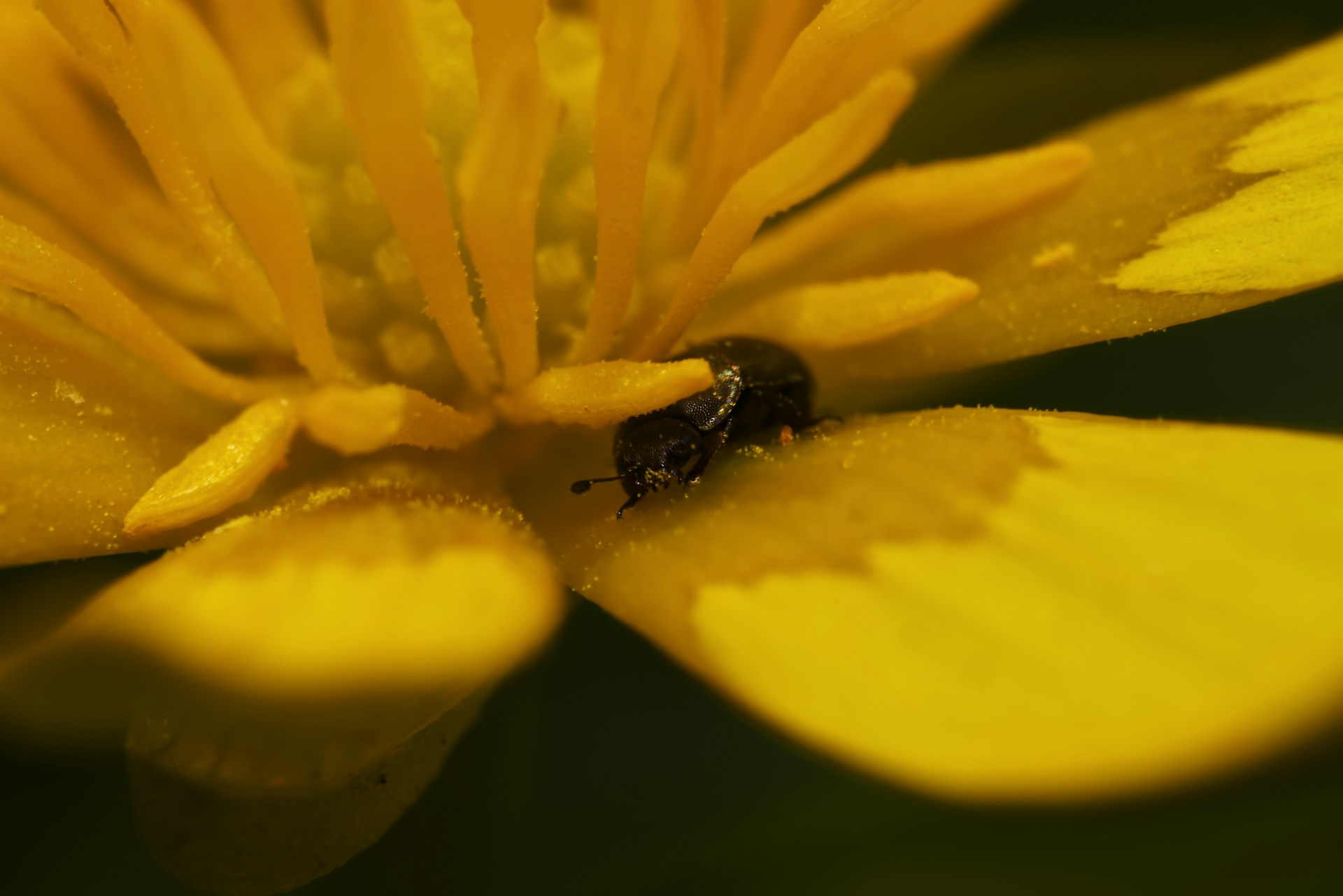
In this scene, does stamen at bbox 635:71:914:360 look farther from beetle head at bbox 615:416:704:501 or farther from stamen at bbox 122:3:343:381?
stamen at bbox 122:3:343:381

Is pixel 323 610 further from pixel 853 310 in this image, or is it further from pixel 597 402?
pixel 853 310

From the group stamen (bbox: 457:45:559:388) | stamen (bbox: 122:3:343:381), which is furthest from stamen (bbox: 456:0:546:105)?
stamen (bbox: 122:3:343:381)

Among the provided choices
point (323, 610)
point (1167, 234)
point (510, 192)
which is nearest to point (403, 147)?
point (510, 192)

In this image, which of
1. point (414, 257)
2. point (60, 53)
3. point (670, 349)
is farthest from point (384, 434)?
point (60, 53)

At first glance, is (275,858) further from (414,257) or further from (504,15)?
(504,15)

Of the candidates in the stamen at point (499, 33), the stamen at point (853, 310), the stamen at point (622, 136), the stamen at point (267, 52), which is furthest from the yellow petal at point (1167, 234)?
the stamen at point (267, 52)

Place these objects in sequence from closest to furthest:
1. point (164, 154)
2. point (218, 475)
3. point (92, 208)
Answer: point (218, 475)
point (164, 154)
point (92, 208)

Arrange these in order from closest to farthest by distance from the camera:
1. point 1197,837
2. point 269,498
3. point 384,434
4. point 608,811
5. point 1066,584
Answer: point 1066,584, point 384,434, point 269,498, point 1197,837, point 608,811
